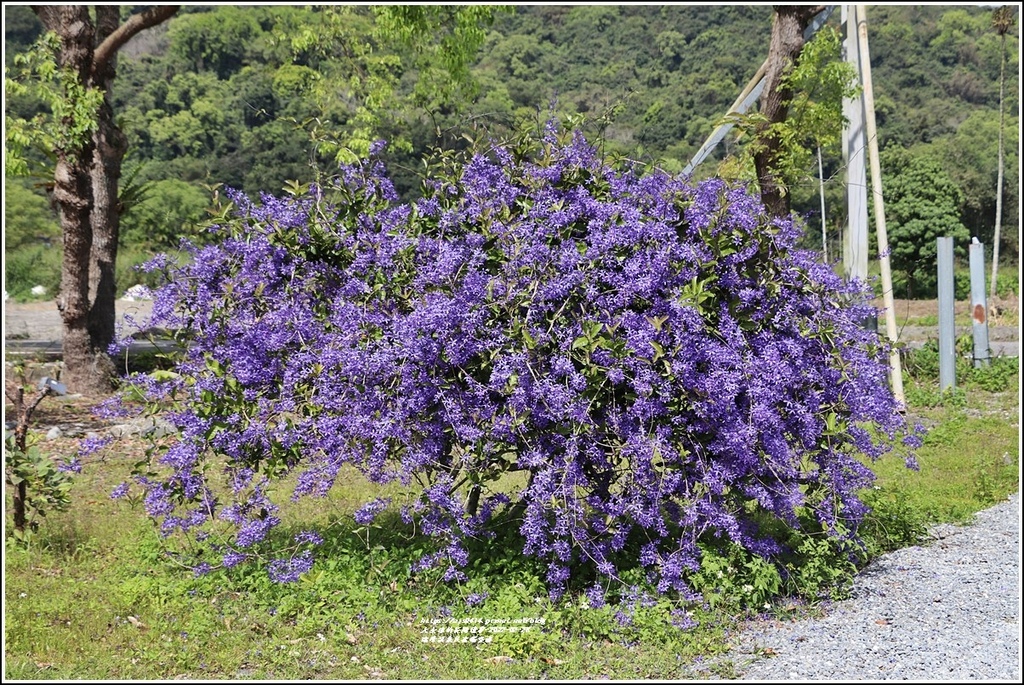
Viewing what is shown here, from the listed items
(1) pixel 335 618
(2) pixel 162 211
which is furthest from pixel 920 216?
(2) pixel 162 211

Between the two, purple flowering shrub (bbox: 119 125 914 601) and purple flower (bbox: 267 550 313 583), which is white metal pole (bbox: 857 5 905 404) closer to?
purple flowering shrub (bbox: 119 125 914 601)

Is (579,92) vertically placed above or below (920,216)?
above

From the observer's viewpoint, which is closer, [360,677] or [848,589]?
[360,677]

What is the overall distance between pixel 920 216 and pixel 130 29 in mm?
18319

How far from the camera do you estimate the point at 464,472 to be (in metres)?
4.45

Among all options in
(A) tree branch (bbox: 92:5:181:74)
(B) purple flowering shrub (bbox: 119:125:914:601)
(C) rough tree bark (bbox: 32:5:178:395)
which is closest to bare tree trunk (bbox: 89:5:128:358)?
(C) rough tree bark (bbox: 32:5:178:395)

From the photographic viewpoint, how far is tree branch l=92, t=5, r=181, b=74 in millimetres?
9680

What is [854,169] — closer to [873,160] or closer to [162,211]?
[873,160]

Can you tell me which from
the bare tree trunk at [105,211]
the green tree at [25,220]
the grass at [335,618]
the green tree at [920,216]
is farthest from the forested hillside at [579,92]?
the grass at [335,618]

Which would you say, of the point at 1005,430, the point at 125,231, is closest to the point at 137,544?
the point at 1005,430

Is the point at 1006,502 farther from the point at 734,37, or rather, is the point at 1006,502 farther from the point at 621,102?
the point at 734,37

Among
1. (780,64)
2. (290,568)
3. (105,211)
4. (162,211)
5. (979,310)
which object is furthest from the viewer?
(162,211)

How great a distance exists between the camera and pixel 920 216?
22828 mm

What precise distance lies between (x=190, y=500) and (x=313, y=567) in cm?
65
